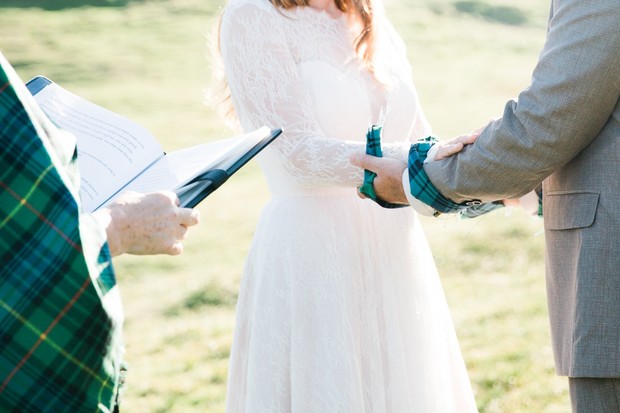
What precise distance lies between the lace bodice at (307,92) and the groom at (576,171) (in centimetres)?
48

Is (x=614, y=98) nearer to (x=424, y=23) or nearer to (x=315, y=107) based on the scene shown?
(x=315, y=107)

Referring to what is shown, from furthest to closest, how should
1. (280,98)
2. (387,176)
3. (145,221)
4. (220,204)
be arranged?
(220,204) → (280,98) → (387,176) → (145,221)

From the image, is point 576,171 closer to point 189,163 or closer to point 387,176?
point 387,176

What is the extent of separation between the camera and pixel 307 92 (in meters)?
2.84

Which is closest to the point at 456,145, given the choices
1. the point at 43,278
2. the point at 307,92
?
the point at 307,92

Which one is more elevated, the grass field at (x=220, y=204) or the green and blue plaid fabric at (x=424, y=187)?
the green and blue plaid fabric at (x=424, y=187)

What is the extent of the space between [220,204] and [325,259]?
23.7 ft

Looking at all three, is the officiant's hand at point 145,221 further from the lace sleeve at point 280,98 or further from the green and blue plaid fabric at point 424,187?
the lace sleeve at point 280,98

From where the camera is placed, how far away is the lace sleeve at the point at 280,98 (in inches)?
109

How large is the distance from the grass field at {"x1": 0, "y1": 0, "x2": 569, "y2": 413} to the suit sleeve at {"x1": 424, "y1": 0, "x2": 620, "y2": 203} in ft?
2.13

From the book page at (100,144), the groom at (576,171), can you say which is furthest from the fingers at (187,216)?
the groom at (576,171)

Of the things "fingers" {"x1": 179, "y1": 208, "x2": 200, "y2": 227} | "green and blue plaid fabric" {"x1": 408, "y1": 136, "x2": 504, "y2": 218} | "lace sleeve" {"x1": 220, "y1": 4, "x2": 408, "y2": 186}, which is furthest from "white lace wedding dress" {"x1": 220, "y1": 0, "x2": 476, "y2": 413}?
"fingers" {"x1": 179, "y1": 208, "x2": 200, "y2": 227}

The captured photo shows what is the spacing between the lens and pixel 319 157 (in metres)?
2.77

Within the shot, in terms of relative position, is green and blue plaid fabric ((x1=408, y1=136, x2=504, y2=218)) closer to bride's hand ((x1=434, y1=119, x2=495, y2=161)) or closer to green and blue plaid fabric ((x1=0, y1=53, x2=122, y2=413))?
bride's hand ((x1=434, y1=119, x2=495, y2=161))
